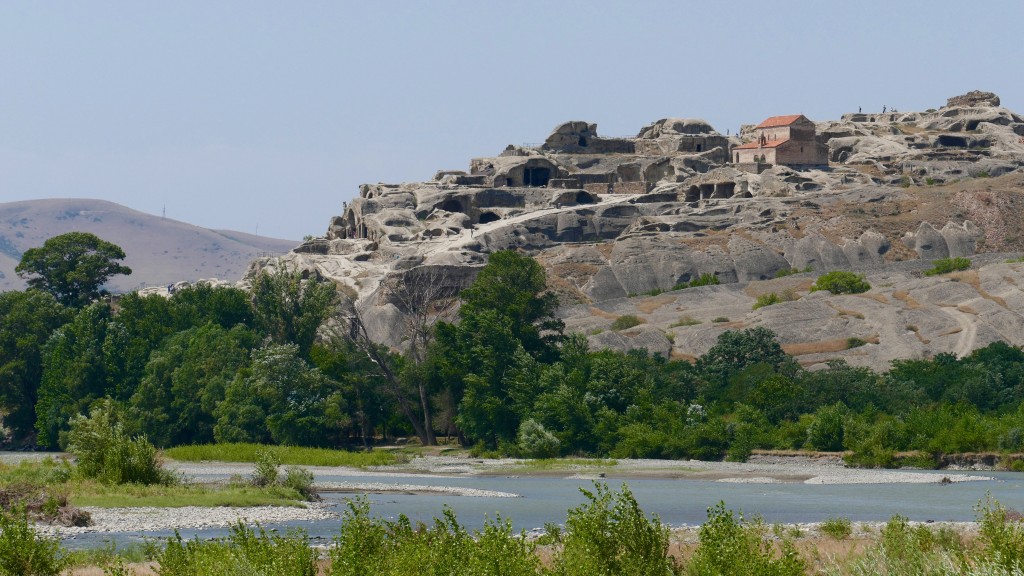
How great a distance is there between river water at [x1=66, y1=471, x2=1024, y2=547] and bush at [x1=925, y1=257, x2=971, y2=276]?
39.6 metres

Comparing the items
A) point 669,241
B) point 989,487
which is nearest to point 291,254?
point 669,241

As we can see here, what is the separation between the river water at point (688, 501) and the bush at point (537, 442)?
867 cm

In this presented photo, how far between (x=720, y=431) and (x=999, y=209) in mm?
53833

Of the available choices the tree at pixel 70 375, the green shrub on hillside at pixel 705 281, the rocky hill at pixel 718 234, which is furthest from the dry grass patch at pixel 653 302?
the tree at pixel 70 375

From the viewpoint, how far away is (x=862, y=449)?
59938mm

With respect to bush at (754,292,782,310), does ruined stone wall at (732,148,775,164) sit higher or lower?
higher

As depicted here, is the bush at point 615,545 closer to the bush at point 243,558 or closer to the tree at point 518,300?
the bush at point 243,558

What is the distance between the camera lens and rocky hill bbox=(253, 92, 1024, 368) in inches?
3300

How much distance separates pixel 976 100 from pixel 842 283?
241 feet

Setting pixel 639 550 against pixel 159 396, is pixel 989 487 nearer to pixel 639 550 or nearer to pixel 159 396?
Result: pixel 639 550

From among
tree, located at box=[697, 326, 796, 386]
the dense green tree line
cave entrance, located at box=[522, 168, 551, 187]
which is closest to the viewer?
the dense green tree line

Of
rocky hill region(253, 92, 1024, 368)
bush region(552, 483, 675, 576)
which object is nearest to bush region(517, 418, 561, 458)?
rocky hill region(253, 92, 1024, 368)

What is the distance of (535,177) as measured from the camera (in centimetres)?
12400

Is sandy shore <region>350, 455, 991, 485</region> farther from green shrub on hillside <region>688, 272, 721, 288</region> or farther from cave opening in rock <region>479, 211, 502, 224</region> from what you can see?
cave opening in rock <region>479, 211, 502, 224</region>
